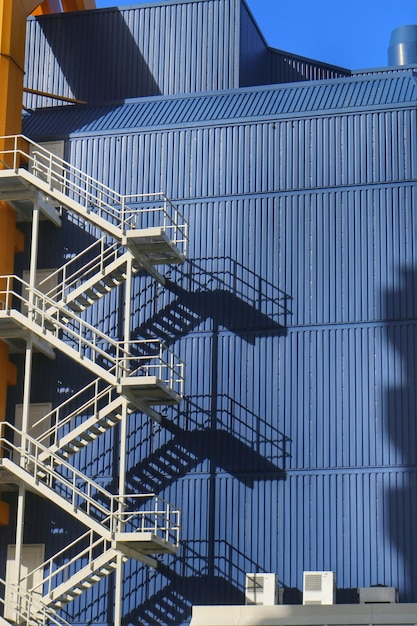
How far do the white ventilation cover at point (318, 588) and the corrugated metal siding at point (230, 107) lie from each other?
16764 millimetres

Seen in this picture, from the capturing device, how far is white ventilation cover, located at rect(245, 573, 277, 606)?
4378cm

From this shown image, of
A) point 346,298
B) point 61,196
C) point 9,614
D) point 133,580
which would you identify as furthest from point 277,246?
point 9,614

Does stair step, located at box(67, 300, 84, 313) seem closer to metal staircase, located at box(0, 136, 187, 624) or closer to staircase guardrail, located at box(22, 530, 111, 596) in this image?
metal staircase, located at box(0, 136, 187, 624)

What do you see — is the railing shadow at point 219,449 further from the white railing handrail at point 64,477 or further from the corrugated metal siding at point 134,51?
the corrugated metal siding at point 134,51

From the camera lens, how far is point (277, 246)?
4897 centimetres

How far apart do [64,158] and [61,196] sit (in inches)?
200

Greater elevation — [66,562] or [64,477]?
[64,477]

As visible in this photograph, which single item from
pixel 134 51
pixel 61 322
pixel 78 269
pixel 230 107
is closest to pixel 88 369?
pixel 61 322

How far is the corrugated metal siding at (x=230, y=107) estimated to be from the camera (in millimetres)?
50188

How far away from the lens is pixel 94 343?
4803cm

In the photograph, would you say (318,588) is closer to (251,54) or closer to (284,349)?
(284,349)

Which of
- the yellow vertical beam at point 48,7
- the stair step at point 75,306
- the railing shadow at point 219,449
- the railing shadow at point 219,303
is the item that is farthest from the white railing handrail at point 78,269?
the yellow vertical beam at point 48,7

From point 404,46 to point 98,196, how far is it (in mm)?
27746

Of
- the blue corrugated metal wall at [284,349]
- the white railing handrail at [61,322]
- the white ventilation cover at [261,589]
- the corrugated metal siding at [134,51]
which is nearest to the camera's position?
the white ventilation cover at [261,589]
